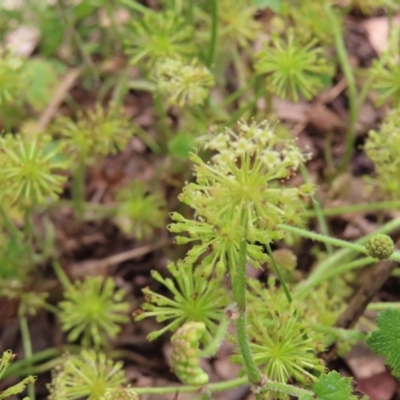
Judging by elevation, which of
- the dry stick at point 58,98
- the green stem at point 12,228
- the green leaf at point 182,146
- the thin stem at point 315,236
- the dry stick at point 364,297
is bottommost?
the dry stick at point 364,297

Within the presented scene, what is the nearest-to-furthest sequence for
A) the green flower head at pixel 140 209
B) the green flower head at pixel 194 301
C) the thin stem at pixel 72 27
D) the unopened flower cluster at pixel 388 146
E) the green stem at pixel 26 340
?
the green flower head at pixel 194 301
the unopened flower cluster at pixel 388 146
the green stem at pixel 26 340
the green flower head at pixel 140 209
the thin stem at pixel 72 27

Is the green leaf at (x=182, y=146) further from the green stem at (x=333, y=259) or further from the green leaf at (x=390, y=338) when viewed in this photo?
the green leaf at (x=390, y=338)

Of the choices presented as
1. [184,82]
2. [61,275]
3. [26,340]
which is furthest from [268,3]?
[26,340]

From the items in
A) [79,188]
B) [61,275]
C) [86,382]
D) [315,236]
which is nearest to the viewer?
[315,236]

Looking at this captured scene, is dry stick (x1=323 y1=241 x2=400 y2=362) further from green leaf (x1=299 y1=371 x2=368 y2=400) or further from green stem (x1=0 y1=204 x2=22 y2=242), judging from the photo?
green stem (x1=0 y1=204 x2=22 y2=242)

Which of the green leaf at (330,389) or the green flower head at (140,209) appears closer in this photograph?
the green leaf at (330,389)

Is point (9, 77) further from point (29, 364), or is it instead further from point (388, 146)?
point (388, 146)

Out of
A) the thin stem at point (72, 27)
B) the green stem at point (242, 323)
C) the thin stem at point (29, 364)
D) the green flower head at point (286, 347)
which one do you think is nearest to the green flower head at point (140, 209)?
the thin stem at point (29, 364)
